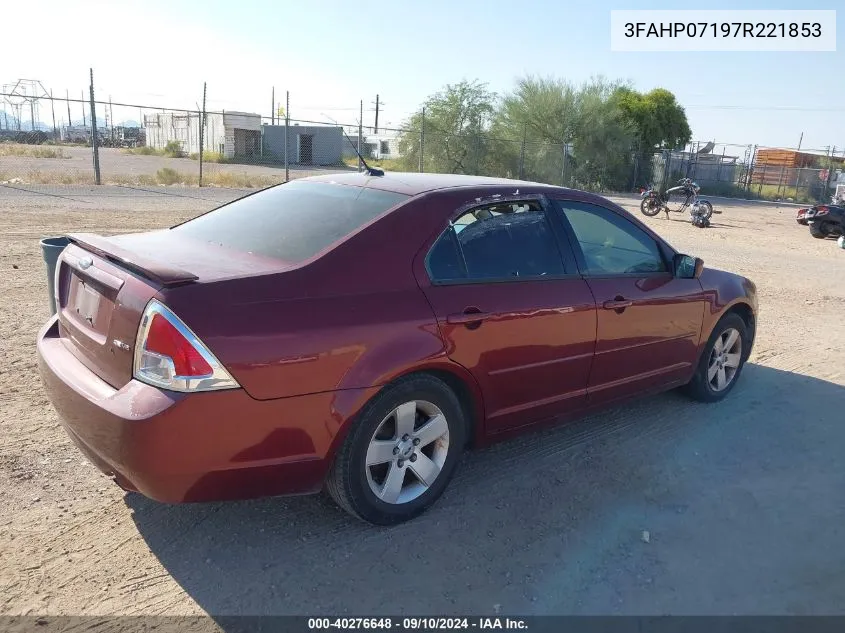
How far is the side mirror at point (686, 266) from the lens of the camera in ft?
14.8

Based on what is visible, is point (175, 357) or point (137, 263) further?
point (137, 263)

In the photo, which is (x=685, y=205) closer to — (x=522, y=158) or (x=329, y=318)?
(x=522, y=158)

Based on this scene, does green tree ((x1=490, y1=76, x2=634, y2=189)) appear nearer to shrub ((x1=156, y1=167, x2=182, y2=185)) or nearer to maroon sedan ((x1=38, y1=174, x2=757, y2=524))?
shrub ((x1=156, y1=167, x2=182, y2=185))

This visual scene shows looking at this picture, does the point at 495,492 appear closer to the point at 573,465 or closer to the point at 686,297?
the point at 573,465

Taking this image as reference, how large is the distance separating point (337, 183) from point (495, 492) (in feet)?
6.32

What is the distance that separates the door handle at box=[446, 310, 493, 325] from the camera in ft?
10.6

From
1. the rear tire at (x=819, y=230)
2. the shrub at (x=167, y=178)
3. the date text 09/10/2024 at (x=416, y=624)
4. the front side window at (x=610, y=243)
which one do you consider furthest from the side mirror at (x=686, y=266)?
the shrub at (x=167, y=178)

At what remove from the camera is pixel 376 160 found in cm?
3095

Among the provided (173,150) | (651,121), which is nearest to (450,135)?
(651,121)

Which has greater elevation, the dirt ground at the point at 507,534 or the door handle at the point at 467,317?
the door handle at the point at 467,317

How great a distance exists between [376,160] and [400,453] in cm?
2887

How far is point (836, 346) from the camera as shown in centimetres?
693

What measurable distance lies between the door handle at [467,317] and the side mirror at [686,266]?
1.81m

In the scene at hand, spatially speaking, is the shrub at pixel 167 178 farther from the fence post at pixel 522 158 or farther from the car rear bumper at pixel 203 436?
the car rear bumper at pixel 203 436
